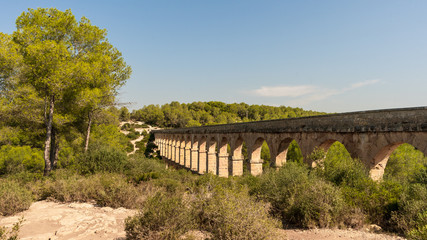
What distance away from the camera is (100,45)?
54.9 feet

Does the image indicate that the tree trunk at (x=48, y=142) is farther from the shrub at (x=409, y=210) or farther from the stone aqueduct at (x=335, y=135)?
the shrub at (x=409, y=210)

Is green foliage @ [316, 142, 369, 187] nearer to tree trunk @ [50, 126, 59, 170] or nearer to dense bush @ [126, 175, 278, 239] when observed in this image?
dense bush @ [126, 175, 278, 239]

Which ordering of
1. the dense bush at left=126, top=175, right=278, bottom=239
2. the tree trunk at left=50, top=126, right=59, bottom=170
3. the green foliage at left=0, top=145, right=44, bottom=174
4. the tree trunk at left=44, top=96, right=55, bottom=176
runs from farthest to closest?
the green foliage at left=0, top=145, right=44, bottom=174 < the tree trunk at left=50, top=126, right=59, bottom=170 < the tree trunk at left=44, top=96, right=55, bottom=176 < the dense bush at left=126, top=175, right=278, bottom=239

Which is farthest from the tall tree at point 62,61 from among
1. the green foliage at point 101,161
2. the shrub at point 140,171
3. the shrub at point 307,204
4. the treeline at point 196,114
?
the treeline at point 196,114

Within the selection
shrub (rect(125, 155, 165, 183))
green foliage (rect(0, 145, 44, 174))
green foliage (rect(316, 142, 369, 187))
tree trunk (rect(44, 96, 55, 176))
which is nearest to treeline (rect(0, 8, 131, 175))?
tree trunk (rect(44, 96, 55, 176))

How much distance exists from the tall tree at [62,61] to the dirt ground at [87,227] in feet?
21.9

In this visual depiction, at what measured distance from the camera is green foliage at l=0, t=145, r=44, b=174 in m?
19.7

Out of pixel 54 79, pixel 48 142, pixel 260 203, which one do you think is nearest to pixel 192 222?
pixel 260 203

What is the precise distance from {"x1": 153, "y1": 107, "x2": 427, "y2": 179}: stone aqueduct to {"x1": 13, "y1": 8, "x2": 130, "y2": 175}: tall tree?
36.1 ft

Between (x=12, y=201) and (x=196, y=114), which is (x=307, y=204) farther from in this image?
(x=196, y=114)

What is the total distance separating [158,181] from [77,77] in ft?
27.2

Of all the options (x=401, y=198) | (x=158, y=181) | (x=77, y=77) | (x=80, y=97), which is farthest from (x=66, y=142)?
(x=401, y=198)

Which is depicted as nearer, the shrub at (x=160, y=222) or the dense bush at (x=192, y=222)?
the dense bush at (x=192, y=222)

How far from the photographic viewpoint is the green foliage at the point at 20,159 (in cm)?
1972
